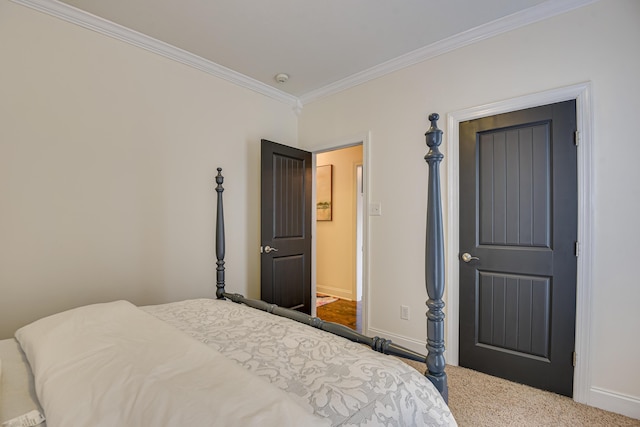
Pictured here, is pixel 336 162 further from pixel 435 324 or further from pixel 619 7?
pixel 435 324

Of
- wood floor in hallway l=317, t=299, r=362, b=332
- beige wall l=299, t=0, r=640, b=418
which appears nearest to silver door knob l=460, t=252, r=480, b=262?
beige wall l=299, t=0, r=640, b=418

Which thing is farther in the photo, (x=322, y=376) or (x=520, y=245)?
(x=520, y=245)

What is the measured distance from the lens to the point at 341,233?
15.8 ft

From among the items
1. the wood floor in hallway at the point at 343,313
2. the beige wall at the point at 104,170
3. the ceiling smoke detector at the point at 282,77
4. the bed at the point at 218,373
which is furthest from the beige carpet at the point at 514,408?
the ceiling smoke detector at the point at 282,77

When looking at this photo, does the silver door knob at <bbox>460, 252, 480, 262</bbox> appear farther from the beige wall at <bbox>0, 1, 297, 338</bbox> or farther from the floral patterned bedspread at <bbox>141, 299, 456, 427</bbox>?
the beige wall at <bbox>0, 1, 297, 338</bbox>

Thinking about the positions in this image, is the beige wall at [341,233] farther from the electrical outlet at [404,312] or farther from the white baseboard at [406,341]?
the electrical outlet at [404,312]

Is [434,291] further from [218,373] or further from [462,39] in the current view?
[462,39]

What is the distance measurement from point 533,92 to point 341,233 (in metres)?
3.15

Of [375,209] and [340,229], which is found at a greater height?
[375,209]

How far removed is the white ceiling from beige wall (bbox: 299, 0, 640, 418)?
14cm

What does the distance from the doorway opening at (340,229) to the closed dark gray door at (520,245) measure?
2.20 m

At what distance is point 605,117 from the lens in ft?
6.22

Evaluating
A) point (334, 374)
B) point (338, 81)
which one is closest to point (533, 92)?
point (338, 81)

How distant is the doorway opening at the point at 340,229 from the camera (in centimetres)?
463
